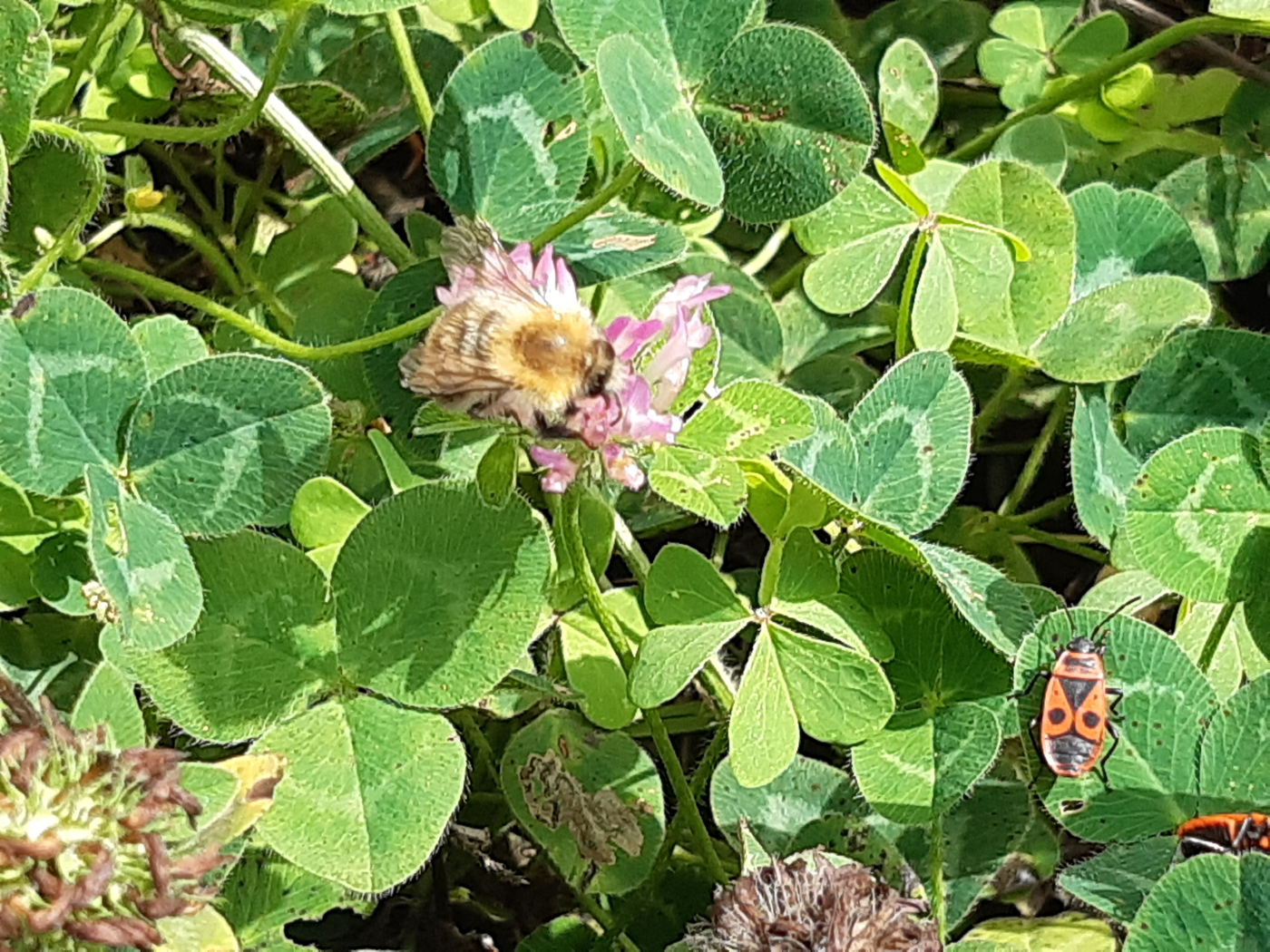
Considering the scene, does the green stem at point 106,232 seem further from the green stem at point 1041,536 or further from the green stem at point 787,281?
the green stem at point 1041,536

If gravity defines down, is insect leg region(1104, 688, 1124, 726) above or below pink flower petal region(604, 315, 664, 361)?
below

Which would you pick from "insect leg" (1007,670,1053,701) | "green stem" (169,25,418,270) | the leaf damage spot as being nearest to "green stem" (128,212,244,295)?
"green stem" (169,25,418,270)

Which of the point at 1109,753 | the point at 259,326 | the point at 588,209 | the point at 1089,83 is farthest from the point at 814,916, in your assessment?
the point at 1089,83

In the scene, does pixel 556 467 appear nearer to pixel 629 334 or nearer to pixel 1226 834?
pixel 629 334

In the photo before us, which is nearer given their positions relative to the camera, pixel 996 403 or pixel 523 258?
pixel 523 258

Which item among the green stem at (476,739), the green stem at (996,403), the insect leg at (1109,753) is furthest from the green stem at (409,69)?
the insect leg at (1109,753)

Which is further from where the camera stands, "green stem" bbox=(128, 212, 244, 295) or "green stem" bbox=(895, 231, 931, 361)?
"green stem" bbox=(128, 212, 244, 295)

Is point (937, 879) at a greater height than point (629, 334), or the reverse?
point (629, 334)

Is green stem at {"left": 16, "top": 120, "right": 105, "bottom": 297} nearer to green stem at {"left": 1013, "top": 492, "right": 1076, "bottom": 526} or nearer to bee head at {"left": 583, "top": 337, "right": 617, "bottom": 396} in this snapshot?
bee head at {"left": 583, "top": 337, "right": 617, "bottom": 396}
